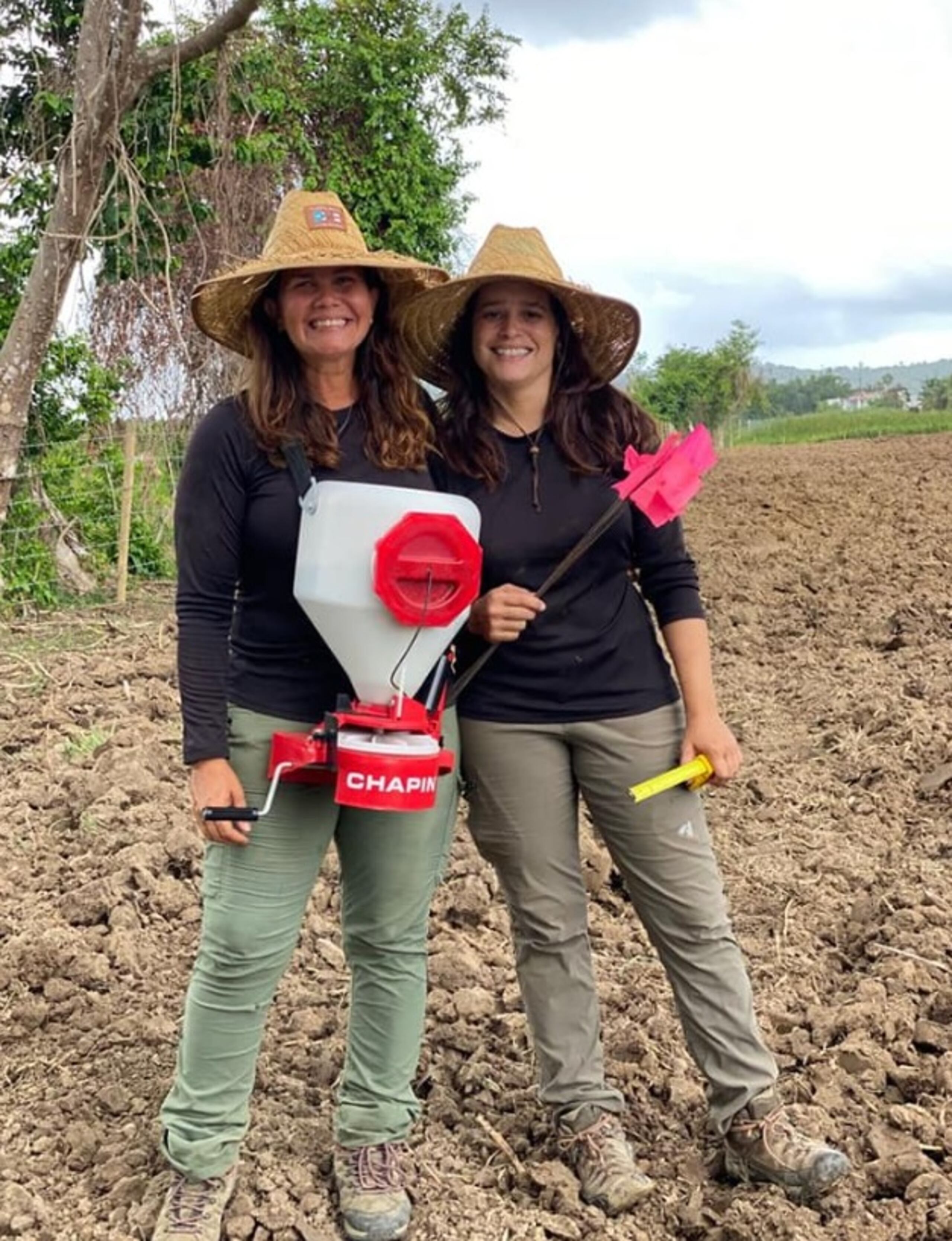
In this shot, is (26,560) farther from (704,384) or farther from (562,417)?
(704,384)

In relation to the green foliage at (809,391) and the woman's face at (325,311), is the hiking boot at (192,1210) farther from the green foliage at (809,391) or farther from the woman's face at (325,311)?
the green foliage at (809,391)

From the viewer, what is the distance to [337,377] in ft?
Result: 7.30

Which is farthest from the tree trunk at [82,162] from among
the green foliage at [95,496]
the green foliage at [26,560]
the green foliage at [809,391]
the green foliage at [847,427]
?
the green foliage at [809,391]

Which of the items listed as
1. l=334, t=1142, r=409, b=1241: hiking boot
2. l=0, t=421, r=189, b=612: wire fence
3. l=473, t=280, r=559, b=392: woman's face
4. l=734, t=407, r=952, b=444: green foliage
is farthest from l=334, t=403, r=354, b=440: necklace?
l=734, t=407, r=952, b=444: green foliage

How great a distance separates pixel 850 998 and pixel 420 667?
1.77m

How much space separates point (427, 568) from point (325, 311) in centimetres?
49

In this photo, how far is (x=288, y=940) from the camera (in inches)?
87.7

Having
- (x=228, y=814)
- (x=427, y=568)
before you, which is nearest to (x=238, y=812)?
(x=228, y=814)

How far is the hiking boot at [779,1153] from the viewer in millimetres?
2377

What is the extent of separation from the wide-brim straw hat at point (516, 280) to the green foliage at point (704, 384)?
3330 centimetres

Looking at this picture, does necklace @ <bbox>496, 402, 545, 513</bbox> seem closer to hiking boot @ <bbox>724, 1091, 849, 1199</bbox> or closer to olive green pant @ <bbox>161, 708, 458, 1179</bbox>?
olive green pant @ <bbox>161, 708, 458, 1179</bbox>

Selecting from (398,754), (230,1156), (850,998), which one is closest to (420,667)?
(398,754)

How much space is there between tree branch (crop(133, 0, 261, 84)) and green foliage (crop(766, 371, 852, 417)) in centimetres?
7212

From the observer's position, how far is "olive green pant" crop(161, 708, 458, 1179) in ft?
7.14
